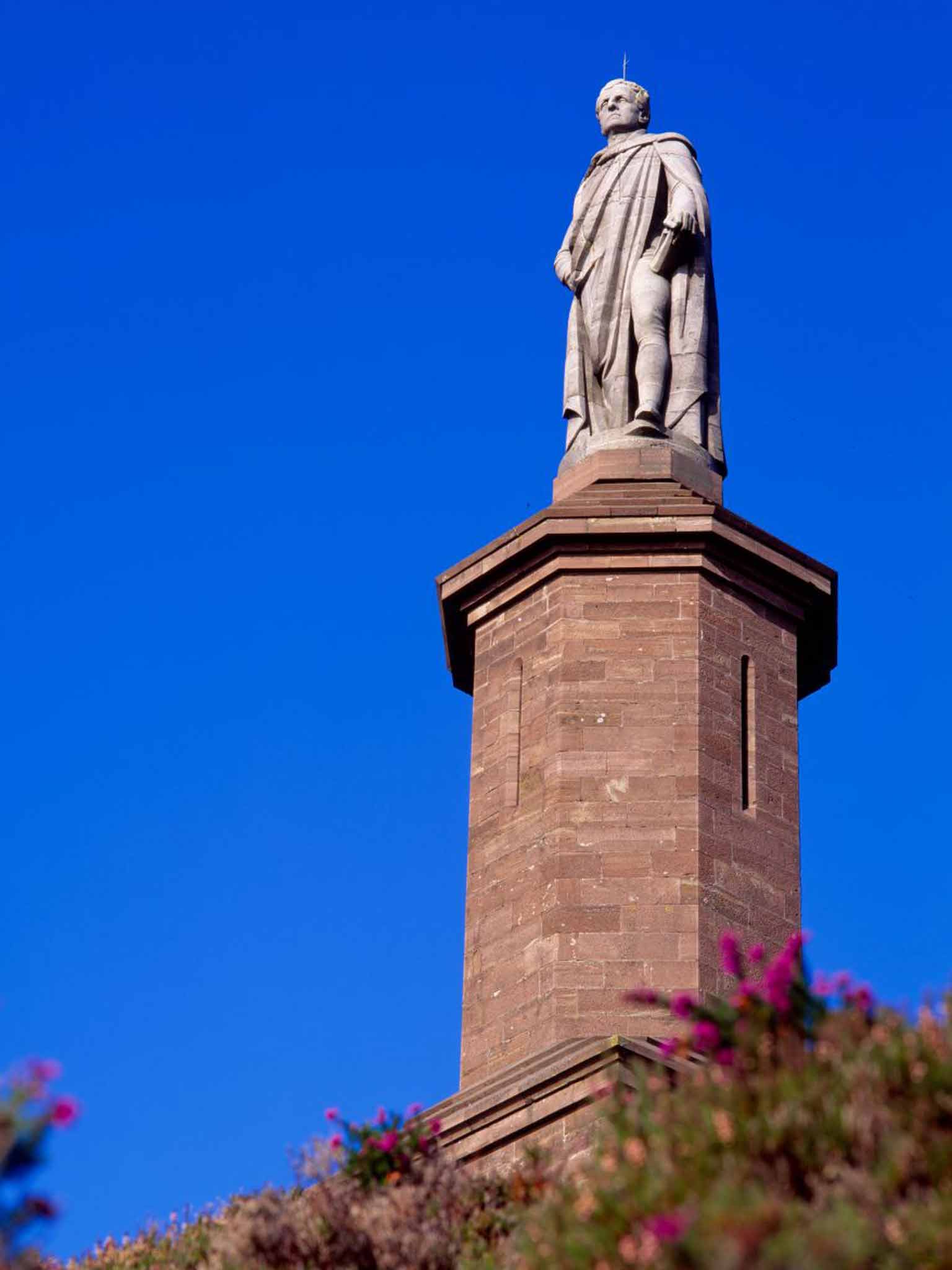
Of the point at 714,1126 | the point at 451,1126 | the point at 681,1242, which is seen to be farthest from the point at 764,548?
the point at 681,1242

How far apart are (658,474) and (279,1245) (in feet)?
29.8

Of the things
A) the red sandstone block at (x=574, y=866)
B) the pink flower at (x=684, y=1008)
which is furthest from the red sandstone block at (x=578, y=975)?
the pink flower at (x=684, y=1008)

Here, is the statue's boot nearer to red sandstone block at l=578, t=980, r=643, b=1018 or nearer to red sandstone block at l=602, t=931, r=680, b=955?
red sandstone block at l=602, t=931, r=680, b=955

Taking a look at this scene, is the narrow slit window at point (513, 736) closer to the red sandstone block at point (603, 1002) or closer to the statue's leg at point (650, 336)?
the red sandstone block at point (603, 1002)

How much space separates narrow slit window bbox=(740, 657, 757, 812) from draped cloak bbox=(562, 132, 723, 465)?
2.34m

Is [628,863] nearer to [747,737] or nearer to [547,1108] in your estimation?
[747,737]

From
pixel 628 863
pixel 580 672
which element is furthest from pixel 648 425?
pixel 628 863

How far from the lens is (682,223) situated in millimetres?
26859

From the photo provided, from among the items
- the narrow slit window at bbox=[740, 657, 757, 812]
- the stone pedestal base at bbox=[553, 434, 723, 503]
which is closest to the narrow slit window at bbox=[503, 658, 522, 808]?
the narrow slit window at bbox=[740, 657, 757, 812]

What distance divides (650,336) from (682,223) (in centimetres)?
103

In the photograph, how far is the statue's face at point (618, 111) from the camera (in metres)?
28.1

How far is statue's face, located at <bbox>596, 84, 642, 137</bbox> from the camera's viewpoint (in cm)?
2808

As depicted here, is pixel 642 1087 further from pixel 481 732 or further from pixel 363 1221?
pixel 481 732

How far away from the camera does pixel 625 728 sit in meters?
24.0
